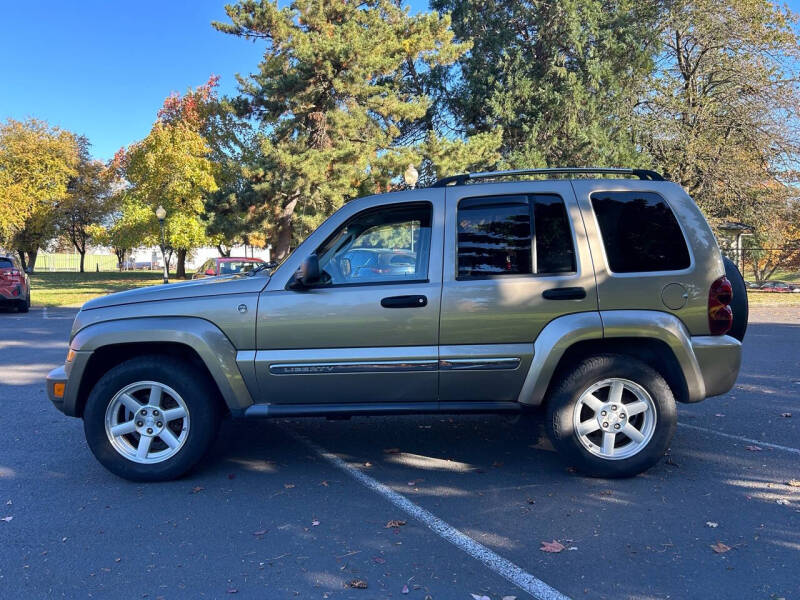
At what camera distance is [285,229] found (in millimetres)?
26297

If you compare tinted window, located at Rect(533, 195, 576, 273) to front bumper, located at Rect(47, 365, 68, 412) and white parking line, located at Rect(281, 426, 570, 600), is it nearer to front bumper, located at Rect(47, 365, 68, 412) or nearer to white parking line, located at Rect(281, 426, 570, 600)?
white parking line, located at Rect(281, 426, 570, 600)

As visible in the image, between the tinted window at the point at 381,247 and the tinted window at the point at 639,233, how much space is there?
1274 mm

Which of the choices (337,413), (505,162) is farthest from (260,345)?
(505,162)

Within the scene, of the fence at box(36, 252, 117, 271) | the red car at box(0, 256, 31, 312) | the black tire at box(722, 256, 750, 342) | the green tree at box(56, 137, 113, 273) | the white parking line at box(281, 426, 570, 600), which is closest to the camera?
the white parking line at box(281, 426, 570, 600)

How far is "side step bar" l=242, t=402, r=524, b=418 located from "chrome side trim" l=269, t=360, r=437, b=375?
26 cm

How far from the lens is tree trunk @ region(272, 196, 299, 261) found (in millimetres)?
25781

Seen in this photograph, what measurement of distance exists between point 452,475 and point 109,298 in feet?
9.10

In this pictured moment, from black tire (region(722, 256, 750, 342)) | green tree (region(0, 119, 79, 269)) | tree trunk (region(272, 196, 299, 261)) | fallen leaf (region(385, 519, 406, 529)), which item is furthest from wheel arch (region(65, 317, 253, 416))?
green tree (region(0, 119, 79, 269))

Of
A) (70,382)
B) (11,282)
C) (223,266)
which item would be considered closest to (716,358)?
(70,382)

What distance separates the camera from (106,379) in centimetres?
430

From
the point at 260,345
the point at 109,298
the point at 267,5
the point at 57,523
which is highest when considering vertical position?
the point at 267,5

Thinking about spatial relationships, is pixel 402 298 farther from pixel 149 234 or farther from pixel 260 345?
pixel 149 234

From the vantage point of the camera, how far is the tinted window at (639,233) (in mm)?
4340

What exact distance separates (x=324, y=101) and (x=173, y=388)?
2156 cm
